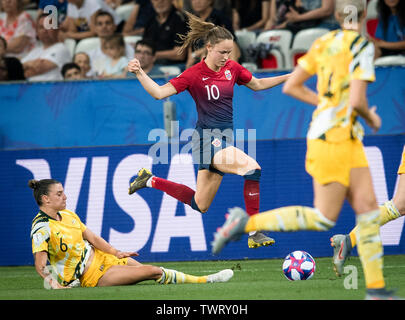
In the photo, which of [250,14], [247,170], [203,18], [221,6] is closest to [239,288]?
[247,170]

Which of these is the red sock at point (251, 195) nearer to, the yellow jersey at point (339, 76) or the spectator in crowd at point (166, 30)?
the yellow jersey at point (339, 76)

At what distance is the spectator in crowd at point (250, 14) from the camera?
12.0 m

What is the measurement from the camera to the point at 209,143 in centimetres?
760

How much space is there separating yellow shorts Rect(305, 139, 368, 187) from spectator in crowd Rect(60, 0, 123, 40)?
8085 millimetres

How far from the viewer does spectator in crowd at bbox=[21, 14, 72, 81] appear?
39.3 feet

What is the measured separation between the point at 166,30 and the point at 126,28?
1125 mm

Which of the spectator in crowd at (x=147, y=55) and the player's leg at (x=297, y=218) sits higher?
the spectator in crowd at (x=147, y=55)

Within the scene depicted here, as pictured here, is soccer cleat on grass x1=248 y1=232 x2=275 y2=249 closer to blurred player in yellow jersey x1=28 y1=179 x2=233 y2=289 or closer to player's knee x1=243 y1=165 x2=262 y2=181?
blurred player in yellow jersey x1=28 y1=179 x2=233 y2=289

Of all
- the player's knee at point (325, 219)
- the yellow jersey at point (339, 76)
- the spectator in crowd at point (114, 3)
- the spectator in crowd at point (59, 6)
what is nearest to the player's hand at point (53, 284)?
the player's knee at point (325, 219)

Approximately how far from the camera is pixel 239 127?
1016cm

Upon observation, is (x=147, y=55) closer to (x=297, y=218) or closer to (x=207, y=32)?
(x=207, y=32)

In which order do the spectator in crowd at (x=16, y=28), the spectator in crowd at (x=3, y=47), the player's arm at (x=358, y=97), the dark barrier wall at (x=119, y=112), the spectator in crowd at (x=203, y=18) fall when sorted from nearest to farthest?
the player's arm at (x=358, y=97)
the dark barrier wall at (x=119, y=112)
the spectator in crowd at (x=203, y=18)
the spectator in crowd at (x=3, y=47)
the spectator in crowd at (x=16, y=28)

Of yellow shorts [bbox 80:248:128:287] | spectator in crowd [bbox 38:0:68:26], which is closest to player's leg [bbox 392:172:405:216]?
yellow shorts [bbox 80:248:128:287]

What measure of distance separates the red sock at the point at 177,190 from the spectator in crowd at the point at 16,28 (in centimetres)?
520
